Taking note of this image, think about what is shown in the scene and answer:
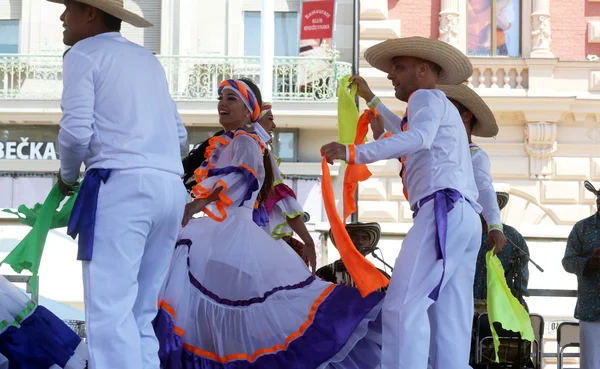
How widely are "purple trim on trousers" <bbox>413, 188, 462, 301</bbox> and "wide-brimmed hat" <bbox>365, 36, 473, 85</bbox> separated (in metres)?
0.70

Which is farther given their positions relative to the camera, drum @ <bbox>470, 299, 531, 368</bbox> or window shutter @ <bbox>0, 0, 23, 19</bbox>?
window shutter @ <bbox>0, 0, 23, 19</bbox>

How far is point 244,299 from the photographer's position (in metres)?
5.82

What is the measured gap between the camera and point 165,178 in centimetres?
458

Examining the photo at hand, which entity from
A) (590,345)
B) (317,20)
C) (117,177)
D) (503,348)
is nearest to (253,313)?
(117,177)

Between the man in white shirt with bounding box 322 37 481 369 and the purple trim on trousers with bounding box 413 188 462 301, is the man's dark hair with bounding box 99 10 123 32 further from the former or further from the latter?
the purple trim on trousers with bounding box 413 188 462 301

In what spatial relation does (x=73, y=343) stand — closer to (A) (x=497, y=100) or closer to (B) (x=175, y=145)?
(B) (x=175, y=145)

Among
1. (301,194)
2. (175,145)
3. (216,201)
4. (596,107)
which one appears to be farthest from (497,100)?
(175,145)

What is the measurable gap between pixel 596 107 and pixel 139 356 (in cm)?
1524

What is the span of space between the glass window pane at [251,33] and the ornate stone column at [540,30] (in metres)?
5.14

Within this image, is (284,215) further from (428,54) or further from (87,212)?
(87,212)

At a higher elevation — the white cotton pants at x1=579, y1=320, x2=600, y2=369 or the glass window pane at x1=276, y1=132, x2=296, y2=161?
the glass window pane at x1=276, y1=132, x2=296, y2=161

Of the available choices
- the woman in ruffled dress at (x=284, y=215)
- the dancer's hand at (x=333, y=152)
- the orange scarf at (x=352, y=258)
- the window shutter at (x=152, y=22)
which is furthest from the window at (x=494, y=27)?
the dancer's hand at (x=333, y=152)

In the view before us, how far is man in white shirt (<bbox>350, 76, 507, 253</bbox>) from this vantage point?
19.3 ft

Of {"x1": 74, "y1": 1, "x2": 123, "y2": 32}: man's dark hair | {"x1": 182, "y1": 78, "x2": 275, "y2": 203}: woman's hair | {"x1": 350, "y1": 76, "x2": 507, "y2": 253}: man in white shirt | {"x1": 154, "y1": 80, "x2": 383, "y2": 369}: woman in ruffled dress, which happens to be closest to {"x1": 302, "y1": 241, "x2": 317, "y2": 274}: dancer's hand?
{"x1": 182, "y1": 78, "x2": 275, "y2": 203}: woman's hair
